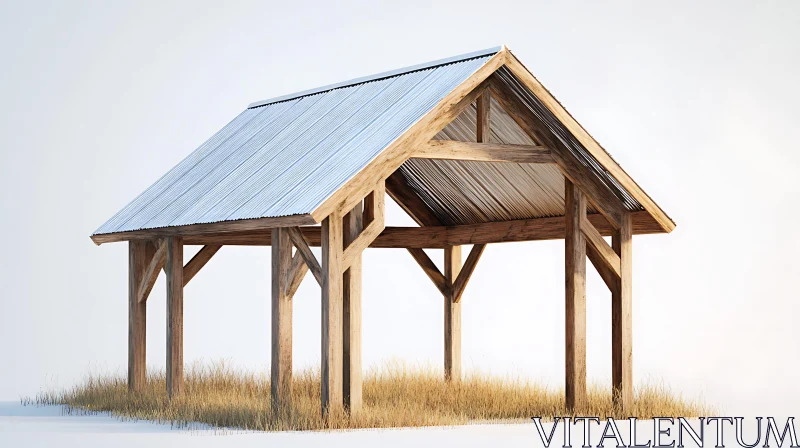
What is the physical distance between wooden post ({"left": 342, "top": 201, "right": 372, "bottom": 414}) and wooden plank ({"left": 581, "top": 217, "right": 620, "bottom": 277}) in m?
3.50

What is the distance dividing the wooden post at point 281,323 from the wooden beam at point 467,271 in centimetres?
709

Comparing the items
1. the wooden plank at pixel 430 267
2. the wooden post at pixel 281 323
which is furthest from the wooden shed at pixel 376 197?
the wooden plank at pixel 430 267

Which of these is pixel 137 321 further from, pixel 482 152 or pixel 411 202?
pixel 482 152

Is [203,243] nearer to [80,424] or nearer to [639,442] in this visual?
[80,424]

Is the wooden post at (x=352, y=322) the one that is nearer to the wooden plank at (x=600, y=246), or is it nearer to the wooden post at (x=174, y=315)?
the wooden plank at (x=600, y=246)


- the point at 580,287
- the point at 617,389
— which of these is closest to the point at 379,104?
the point at 580,287

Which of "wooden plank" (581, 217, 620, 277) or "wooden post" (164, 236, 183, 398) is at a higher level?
"wooden plank" (581, 217, 620, 277)

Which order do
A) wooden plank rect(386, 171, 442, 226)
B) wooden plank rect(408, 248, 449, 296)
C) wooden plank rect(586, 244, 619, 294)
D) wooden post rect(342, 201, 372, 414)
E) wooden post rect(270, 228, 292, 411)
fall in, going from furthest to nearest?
1. wooden plank rect(408, 248, 449, 296)
2. wooden plank rect(386, 171, 442, 226)
3. wooden plank rect(586, 244, 619, 294)
4. wooden post rect(270, 228, 292, 411)
5. wooden post rect(342, 201, 372, 414)

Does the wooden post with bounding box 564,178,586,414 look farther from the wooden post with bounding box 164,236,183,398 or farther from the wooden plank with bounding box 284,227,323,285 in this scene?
the wooden post with bounding box 164,236,183,398

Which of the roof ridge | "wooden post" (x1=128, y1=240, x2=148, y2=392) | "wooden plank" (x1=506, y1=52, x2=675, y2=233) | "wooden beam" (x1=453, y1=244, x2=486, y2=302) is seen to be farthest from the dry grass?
the roof ridge

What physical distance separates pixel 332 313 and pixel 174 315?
4.29 metres

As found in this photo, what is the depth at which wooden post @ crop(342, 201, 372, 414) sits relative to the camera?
19.8 metres

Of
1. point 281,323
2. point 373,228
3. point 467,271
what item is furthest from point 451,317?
point 373,228

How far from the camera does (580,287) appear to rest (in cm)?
2194
